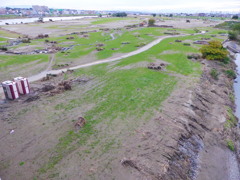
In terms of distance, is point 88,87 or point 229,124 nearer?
point 229,124

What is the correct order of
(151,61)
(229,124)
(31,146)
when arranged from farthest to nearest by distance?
(151,61) < (229,124) < (31,146)

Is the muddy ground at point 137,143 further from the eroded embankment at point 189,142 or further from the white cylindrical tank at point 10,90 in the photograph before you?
the white cylindrical tank at point 10,90

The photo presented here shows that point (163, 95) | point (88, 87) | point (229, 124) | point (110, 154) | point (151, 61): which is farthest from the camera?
point (151, 61)

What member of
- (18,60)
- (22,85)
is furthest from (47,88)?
(18,60)

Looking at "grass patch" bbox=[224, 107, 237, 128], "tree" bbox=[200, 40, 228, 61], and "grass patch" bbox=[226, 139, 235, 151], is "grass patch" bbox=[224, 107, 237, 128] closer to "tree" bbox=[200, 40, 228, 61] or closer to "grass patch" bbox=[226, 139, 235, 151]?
"grass patch" bbox=[226, 139, 235, 151]

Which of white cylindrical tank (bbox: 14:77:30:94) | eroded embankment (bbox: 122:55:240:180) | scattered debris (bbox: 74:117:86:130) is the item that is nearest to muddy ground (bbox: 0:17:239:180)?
eroded embankment (bbox: 122:55:240:180)

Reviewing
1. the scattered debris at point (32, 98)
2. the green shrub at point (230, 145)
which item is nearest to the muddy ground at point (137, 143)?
the scattered debris at point (32, 98)

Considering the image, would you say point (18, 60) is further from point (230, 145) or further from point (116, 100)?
point (230, 145)

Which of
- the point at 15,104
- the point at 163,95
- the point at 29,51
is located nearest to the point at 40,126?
the point at 15,104

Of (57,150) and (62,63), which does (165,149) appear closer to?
(57,150)
